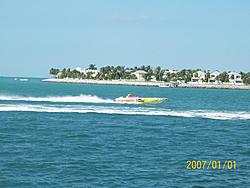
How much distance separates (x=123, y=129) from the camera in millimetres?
37375

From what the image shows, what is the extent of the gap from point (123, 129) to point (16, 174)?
17295mm

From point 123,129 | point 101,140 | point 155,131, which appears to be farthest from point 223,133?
point 101,140

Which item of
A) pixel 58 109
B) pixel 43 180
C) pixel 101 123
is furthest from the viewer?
pixel 58 109

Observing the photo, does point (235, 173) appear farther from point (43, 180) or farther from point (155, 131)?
point (155, 131)

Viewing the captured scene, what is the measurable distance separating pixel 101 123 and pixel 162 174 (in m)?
20.4

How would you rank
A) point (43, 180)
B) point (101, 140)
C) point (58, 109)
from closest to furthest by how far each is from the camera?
point (43, 180)
point (101, 140)
point (58, 109)

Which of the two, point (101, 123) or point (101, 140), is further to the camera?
point (101, 123)
